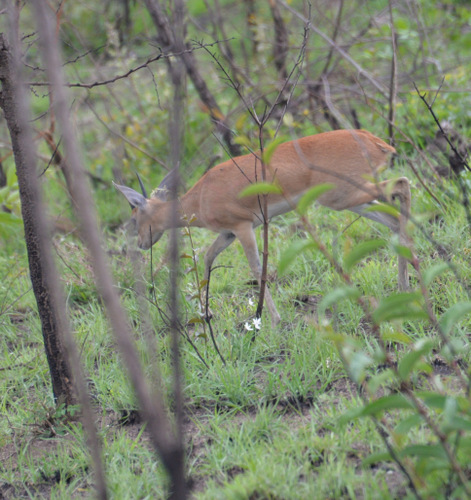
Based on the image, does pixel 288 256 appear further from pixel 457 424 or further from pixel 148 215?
pixel 148 215

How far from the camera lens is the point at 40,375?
3885 millimetres

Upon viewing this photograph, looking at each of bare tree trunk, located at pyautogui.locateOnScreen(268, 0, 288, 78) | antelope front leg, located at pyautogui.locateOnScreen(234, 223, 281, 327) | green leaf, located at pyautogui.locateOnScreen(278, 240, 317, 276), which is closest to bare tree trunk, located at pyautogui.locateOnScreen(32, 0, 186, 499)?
green leaf, located at pyautogui.locateOnScreen(278, 240, 317, 276)

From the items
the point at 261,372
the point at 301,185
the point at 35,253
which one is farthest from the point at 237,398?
the point at 301,185

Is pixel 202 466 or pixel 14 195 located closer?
pixel 202 466

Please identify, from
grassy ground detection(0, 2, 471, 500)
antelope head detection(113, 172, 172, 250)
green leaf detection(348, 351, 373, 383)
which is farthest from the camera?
antelope head detection(113, 172, 172, 250)

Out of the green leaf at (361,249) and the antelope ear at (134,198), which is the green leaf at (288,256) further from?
the antelope ear at (134,198)

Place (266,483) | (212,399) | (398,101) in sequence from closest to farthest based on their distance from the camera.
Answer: (266,483)
(212,399)
(398,101)

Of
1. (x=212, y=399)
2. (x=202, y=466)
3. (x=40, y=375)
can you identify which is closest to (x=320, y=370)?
(x=212, y=399)

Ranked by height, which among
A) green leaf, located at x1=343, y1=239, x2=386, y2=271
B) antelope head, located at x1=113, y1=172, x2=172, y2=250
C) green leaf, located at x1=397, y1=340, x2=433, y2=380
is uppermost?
green leaf, located at x1=343, y1=239, x2=386, y2=271

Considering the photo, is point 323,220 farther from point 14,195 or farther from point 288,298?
point 14,195

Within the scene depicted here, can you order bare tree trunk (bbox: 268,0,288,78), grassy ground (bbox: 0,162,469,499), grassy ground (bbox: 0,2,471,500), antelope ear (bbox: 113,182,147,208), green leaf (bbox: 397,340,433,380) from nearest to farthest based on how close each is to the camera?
green leaf (bbox: 397,340,433,380)
grassy ground (bbox: 0,2,471,500)
grassy ground (bbox: 0,162,469,499)
antelope ear (bbox: 113,182,147,208)
bare tree trunk (bbox: 268,0,288,78)

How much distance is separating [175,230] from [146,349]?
2.22 meters

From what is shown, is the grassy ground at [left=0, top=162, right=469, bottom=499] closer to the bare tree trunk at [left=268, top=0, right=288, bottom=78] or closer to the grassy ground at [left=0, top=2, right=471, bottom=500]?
the grassy ground at [left=0, top=2, right=471, bottom=500]

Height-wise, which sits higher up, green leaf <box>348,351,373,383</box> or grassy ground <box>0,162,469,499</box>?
green leaf <box>348,351,373,383</box>
